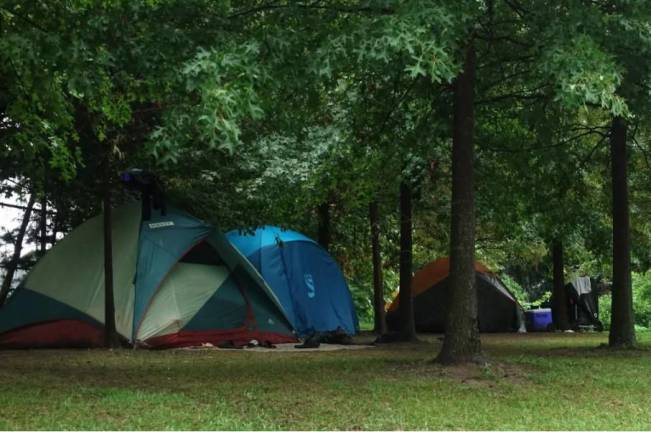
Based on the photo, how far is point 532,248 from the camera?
21.3 m

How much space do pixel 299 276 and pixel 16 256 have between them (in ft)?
23.0

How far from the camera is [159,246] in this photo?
13328 mm

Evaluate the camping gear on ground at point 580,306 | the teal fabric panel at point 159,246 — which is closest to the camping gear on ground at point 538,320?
the camping gear on ground at point 580,306

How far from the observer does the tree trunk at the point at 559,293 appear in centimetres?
2008

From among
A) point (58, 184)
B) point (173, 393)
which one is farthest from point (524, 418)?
point (58, 184)

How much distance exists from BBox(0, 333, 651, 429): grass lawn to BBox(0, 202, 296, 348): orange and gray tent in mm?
1526

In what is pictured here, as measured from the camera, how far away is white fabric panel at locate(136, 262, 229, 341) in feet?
42.2

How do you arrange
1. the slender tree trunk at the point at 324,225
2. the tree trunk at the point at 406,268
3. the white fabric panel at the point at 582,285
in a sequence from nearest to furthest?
1. the tree trunk at the point at 406,268
2. the slender tree trunk at the point at 324,225
3. the white fabric panel at the point at 582,285

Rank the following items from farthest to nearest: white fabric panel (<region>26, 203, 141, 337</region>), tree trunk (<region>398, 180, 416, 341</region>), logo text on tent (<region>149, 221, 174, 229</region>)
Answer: tree trunk (<region>398, 180, 416, 341</region>) → logo text on tent (<region>149, 221, 174, 229</region>) → white fabric panel (<region>26, 203, 141, 337</region>)

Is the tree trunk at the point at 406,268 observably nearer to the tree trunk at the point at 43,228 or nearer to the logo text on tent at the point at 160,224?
the logo text on tent at the point at 160,224

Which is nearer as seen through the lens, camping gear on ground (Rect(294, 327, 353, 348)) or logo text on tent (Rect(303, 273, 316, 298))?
camping gear on ground (Rect(294, 327, 353, 348))

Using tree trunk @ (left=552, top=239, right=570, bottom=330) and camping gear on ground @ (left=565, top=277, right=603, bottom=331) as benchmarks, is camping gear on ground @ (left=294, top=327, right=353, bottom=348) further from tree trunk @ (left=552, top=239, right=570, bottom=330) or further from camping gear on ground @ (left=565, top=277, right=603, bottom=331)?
camping gear on ground @ (left=565, top=277, right=603, bottom=331)

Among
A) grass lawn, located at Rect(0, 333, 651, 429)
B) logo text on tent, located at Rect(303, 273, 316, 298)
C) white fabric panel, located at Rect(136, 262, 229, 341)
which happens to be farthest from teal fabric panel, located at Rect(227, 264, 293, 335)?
grass lawn, located at Rect(0, 333, 651, 429)

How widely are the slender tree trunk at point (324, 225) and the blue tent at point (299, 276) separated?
2.25 metres
